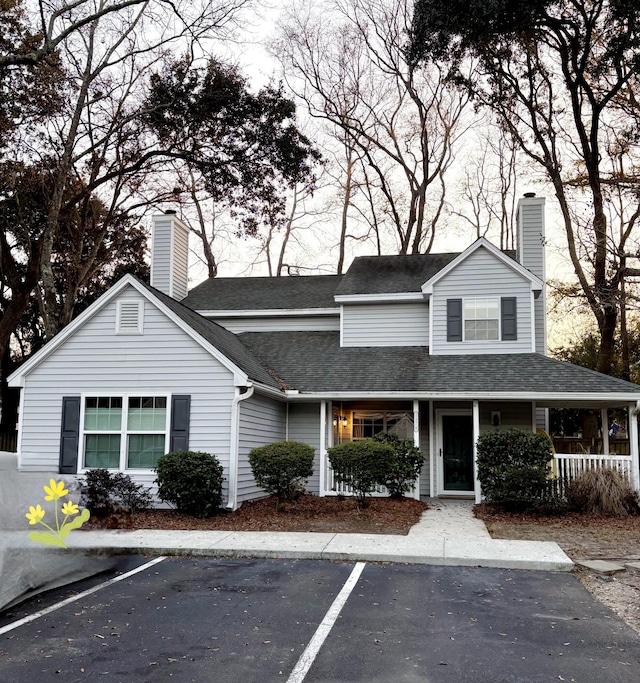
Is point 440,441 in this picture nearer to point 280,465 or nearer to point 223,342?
point 280,465

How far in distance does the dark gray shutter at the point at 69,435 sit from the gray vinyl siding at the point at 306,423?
5.02m

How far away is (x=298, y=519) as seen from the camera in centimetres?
1165

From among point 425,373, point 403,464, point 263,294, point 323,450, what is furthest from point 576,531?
point 263,294

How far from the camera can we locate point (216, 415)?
12828 millimetres

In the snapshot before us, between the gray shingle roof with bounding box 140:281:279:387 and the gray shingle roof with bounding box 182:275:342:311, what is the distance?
3035mm

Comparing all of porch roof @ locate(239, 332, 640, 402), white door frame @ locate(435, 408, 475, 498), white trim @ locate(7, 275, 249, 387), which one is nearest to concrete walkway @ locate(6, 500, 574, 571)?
porch roof @ locate(239, 332, 640, 402)

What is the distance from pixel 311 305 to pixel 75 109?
9328mm

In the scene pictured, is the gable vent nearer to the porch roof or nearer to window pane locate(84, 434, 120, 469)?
window pane locate(84, 434, 120, 469)

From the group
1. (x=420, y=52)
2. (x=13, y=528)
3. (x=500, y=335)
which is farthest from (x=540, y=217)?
(x=13, y=528)

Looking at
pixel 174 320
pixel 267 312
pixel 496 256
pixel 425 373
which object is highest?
pixel 496 256

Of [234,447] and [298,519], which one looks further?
[234,447]

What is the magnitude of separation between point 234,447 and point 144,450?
5.99 ft

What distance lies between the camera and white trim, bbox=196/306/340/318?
1817cm

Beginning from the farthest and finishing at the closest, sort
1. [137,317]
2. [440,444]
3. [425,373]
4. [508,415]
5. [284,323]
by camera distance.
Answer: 1. [284,323]
2. [440,444]
3. [508,415]
4. [425,373]
5. [137,317]
